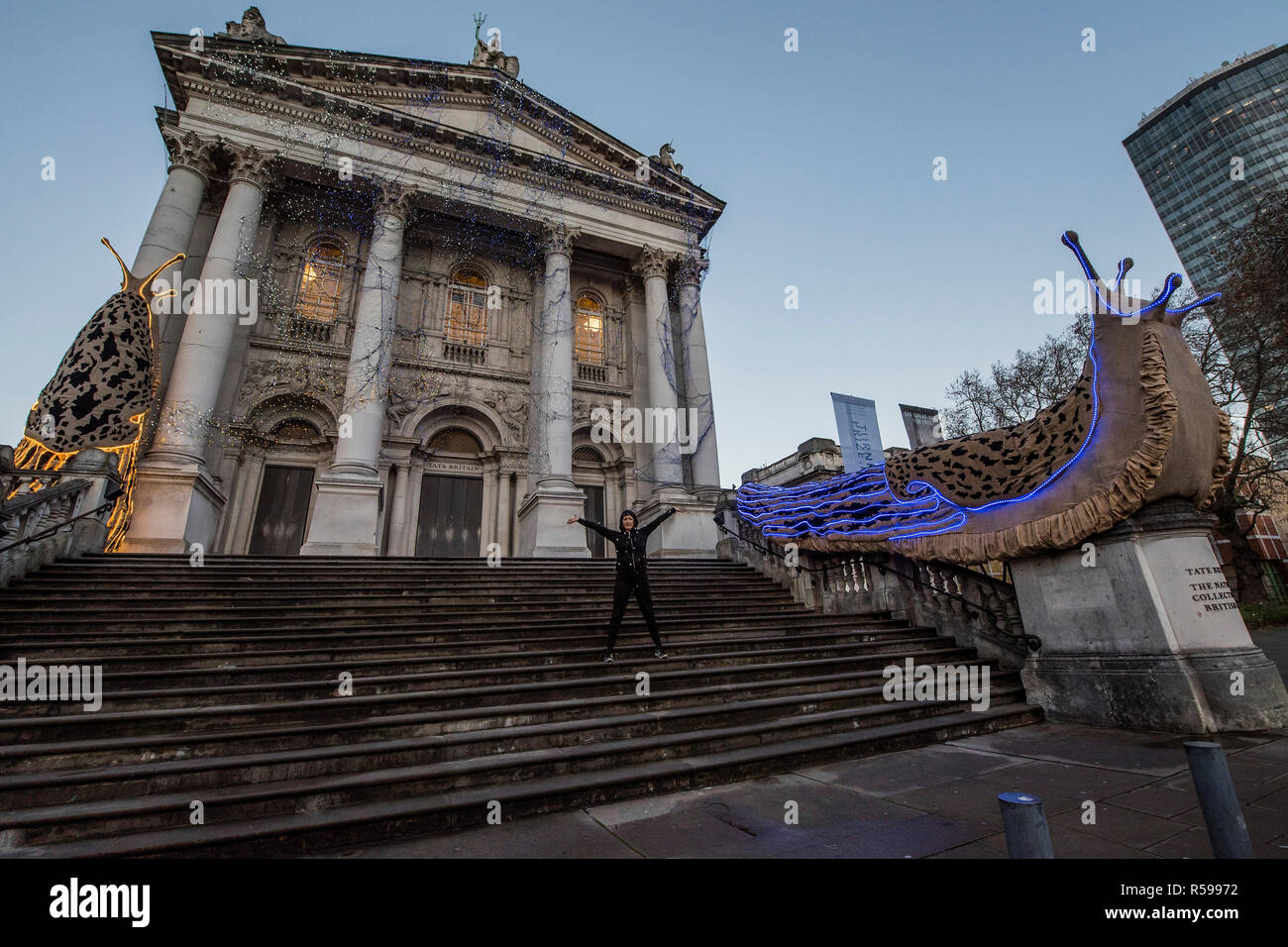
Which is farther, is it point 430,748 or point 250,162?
point 250,162

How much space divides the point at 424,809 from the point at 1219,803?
366 cm

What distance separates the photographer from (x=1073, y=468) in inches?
227

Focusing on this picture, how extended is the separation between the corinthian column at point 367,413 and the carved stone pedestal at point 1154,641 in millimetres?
11641

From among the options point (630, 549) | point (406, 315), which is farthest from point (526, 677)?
point (406, 315)

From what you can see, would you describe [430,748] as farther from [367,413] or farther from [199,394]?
[199,394]

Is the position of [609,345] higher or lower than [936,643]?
higher

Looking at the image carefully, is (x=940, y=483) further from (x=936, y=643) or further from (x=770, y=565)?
(x=770, y=565)

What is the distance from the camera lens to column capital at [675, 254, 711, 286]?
18.5m

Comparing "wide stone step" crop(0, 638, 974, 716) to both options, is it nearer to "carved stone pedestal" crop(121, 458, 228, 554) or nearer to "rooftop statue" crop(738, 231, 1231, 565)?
"rooftop statue" crop(738, 231, 1231, 565)

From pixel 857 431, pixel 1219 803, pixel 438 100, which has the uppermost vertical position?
pixel 438 100

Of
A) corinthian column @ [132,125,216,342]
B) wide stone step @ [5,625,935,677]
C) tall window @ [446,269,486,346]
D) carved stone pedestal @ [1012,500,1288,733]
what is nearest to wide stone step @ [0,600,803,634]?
wide stone step @ [5,625,935,677]

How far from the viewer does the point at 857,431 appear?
73.2 ft
